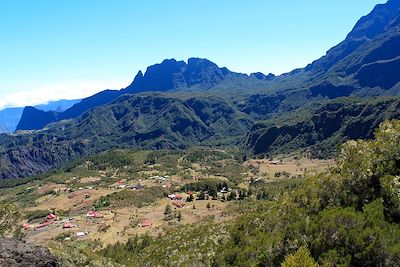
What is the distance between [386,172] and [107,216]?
134 m

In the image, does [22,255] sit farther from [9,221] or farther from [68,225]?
[68,225]

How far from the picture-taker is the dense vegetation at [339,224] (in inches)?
1767

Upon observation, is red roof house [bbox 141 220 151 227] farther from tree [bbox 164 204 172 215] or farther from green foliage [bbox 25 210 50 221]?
green foliage [bbox 25 210 50 221]

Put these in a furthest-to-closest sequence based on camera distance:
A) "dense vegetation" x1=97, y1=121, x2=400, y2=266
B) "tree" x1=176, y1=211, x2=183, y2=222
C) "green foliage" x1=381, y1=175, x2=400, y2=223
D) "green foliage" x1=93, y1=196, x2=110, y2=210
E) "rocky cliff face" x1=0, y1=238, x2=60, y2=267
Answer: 1. "green foliage" x1=93, y1=196, x2=110, y2=210
2. "tree" x1=176, y1=211, x2=183, y2=222
3. "green foliage" x1=381, y1=175, x2=400, y2=223
4. "dense vegetation" x1=97, y1=121, x2=400, y2=266
5. "rocky cliff face" x1=0, y1=238, x2=60, y2=267

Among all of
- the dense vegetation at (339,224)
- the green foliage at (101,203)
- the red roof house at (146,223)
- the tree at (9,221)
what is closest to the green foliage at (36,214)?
the green foliage at (101,203)

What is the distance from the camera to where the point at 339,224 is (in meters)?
49.2

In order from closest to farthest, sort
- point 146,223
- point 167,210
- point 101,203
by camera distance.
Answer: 1. point 146,223
2. point 167,210
3. point 101,203

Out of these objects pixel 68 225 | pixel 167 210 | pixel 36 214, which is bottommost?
pixel 167 210

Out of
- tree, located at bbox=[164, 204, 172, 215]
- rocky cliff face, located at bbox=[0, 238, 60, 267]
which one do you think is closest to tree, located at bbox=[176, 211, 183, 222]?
tree, located at bbox=[164, 204, 172, 215]

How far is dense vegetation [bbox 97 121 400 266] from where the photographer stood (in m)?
44.9

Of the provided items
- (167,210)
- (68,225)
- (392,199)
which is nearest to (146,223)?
(167,210)

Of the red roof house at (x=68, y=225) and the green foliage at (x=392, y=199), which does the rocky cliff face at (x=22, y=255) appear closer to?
the green foliage at (x=392, y=199)

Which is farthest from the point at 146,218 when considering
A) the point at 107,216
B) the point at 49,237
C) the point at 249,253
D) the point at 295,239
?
the point at 295,239

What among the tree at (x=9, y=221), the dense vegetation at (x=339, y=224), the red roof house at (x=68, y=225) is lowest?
the red roof house at (x=68, y=225)
